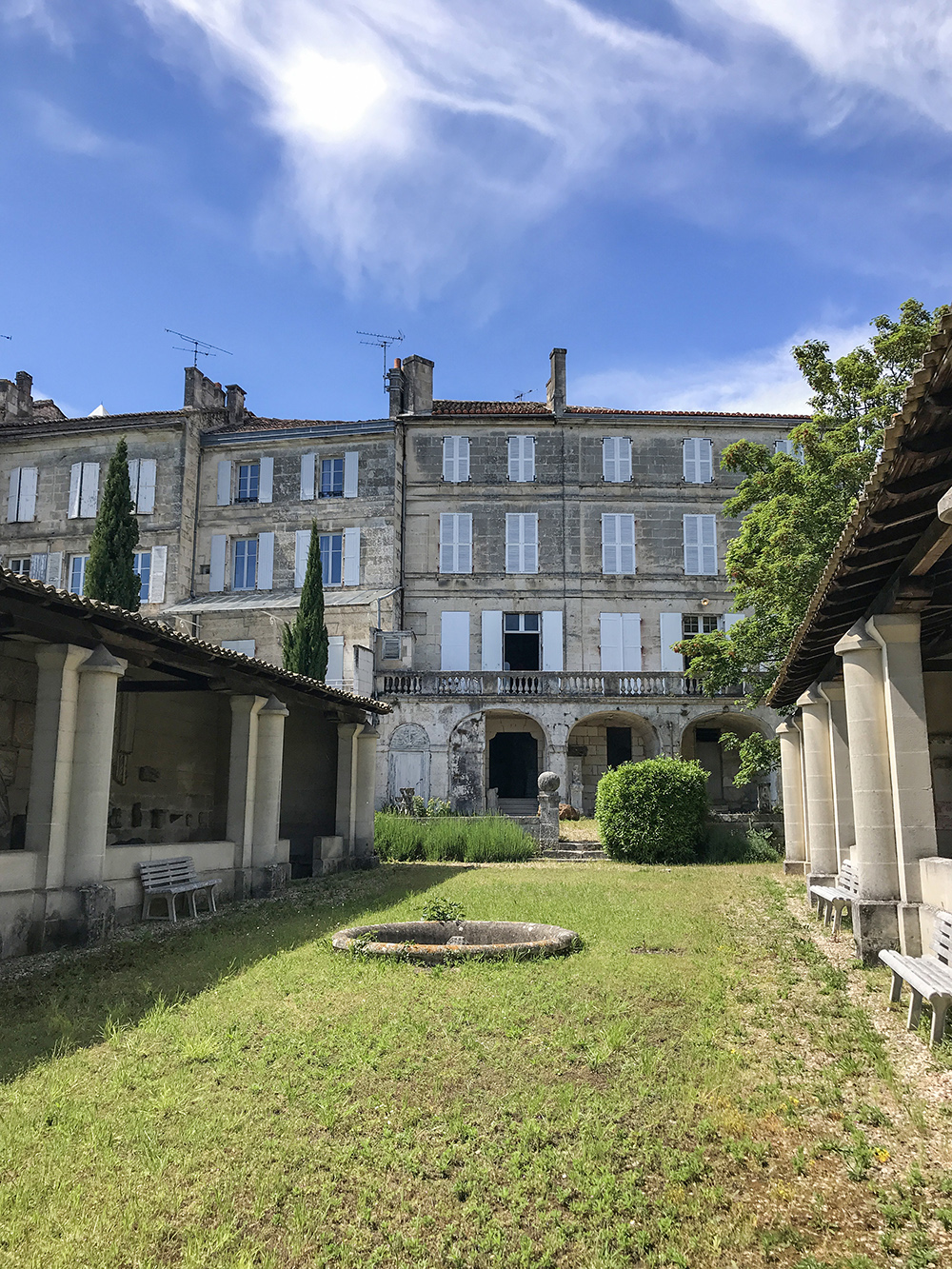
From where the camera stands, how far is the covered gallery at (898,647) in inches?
206

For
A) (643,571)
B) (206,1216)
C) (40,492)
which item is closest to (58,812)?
(206,1216)

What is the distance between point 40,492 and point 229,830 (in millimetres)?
23607

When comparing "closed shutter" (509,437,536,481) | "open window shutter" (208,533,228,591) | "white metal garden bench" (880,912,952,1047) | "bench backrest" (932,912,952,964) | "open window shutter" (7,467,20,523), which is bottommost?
"white metal garden bench" (880,912,952,1047)

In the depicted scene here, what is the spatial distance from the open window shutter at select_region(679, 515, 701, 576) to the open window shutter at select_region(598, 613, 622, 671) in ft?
9.47

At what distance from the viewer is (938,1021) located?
214 inches

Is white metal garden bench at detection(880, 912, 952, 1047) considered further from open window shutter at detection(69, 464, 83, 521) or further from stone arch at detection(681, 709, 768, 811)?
open window shutter at detection(69, 464, 83, 521)

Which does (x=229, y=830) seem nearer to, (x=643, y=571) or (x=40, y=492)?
(x=643, y=571)

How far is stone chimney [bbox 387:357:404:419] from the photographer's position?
106 ft

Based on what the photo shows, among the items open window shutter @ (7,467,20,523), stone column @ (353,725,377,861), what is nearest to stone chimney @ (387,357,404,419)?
open window shutter @ (7,467,20,523)

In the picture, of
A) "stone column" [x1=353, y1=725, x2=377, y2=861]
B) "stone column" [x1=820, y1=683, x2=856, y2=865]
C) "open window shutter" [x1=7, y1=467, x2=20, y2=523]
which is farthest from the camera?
"open window shutter" [x1=7, y1=467, x2=20, y2=523]

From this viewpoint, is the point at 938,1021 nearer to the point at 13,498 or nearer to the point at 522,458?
the point at 522,458

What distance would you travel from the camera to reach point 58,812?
30.5 feet

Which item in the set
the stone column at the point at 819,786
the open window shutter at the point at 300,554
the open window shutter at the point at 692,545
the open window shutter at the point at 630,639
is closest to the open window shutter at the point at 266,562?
the open window shutter at the point at 300,554

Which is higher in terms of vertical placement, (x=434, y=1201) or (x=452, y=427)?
(x=452, y=427)
